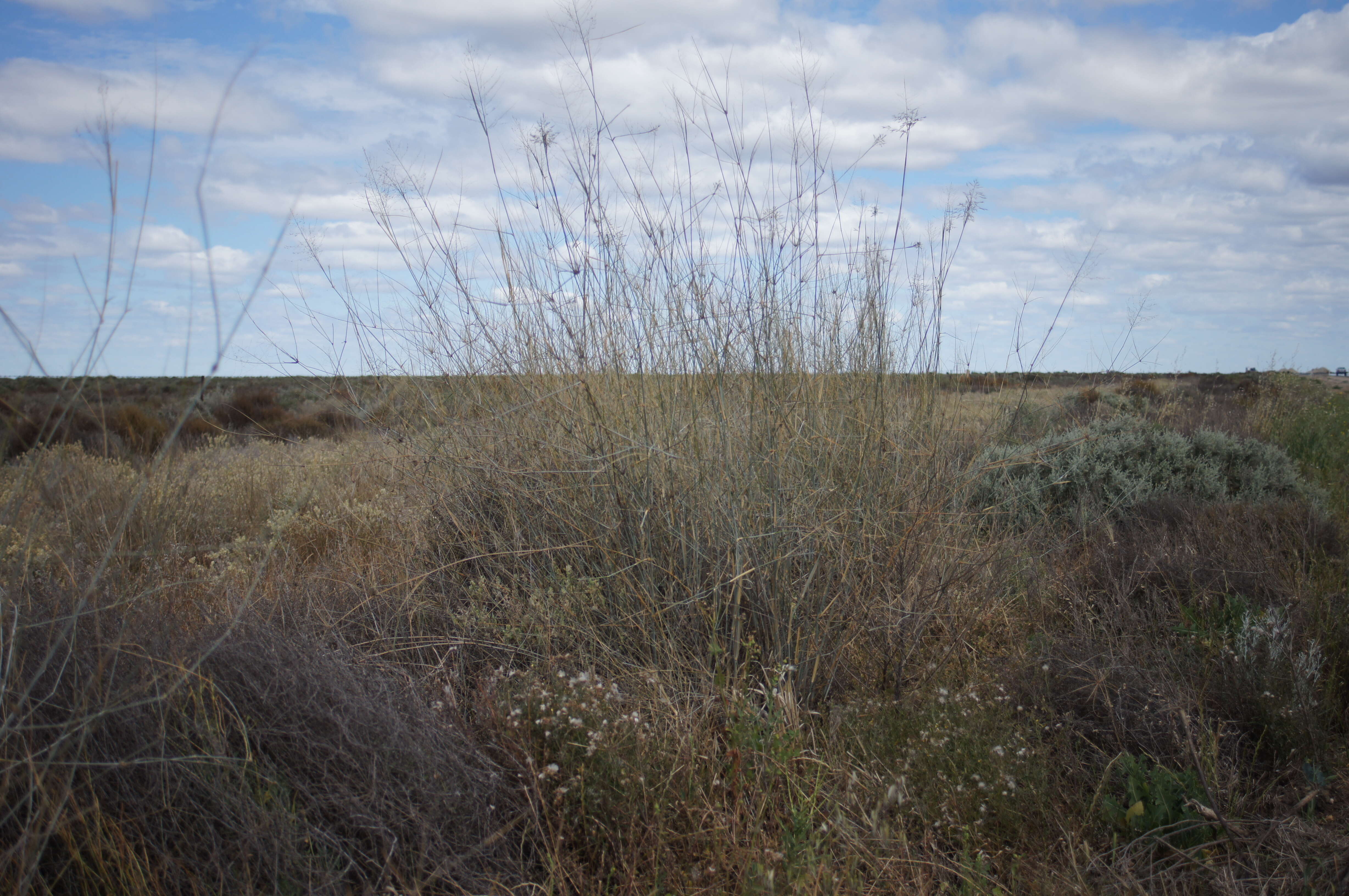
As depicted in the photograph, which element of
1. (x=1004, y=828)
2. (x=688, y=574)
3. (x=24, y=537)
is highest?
(x=24, y=537)

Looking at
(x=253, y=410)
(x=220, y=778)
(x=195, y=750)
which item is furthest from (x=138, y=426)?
(x=220, y=778)

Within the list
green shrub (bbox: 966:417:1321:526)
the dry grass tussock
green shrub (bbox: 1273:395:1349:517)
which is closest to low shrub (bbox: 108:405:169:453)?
the dry grass tussock

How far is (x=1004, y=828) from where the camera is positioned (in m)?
2.11

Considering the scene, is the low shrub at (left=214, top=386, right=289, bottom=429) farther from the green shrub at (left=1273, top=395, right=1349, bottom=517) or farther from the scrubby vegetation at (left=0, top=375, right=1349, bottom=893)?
the green shrub at (left=1273, top=395, right=1349, bottom=517)

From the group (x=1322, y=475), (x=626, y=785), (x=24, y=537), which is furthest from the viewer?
(x=1322, y=475)

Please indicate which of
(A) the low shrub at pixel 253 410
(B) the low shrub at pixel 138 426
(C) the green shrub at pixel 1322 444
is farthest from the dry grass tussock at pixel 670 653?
(A) the low shrub at pixel 253 410

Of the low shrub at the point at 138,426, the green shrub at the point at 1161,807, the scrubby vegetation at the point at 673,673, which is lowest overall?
the green shrub at the point at 1161,807

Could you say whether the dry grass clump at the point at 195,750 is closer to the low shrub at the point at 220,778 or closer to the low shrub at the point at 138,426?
the low shrub at the point at 220,778

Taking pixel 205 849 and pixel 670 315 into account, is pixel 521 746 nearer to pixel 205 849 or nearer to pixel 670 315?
pixel 205 849

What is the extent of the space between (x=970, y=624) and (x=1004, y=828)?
3.38 ft

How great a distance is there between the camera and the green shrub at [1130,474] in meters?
4.80

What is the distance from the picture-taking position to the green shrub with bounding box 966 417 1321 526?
15.8ft

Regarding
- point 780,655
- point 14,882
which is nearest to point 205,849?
point 14,882

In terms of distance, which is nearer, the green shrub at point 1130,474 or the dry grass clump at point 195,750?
the dry grass clump at point 195,750
